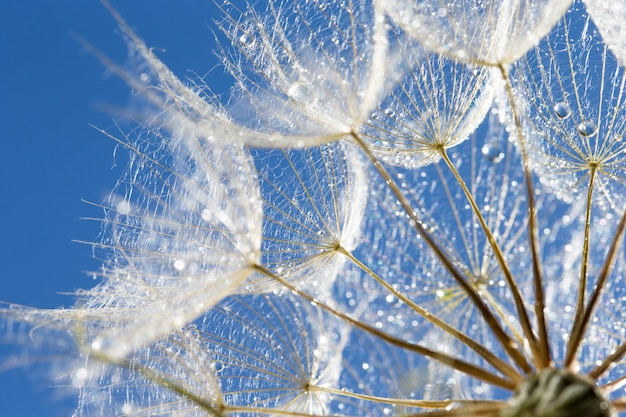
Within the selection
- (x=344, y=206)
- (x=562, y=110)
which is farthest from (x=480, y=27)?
(x=344, y=206)

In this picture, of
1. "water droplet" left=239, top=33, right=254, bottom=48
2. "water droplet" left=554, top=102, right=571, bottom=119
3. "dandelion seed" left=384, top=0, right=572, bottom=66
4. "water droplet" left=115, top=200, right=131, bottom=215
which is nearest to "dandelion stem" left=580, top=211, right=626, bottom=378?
"dandelion seed" left=384, top=0, right=572, bottom=66

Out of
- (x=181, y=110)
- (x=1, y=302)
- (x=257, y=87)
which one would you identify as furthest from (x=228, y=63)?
(x=1, y=302)

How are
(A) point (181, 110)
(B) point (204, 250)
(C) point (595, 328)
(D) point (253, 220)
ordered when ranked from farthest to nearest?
(C) point (595, 328), (A) point (181, 110), (B) point (204, 250), (D) point (253, 220)

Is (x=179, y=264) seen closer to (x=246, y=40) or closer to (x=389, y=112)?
(x=389, y=112)

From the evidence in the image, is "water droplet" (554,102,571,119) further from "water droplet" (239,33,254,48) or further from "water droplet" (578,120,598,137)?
"water droplet" (239,33,254,48)

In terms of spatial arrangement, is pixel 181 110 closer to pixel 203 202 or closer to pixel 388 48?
pixel 203 202

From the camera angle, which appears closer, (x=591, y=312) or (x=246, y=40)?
(x=591, y=312)

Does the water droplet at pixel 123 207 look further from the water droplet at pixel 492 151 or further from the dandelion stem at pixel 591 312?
the dandelion stem at pixel 591 312
